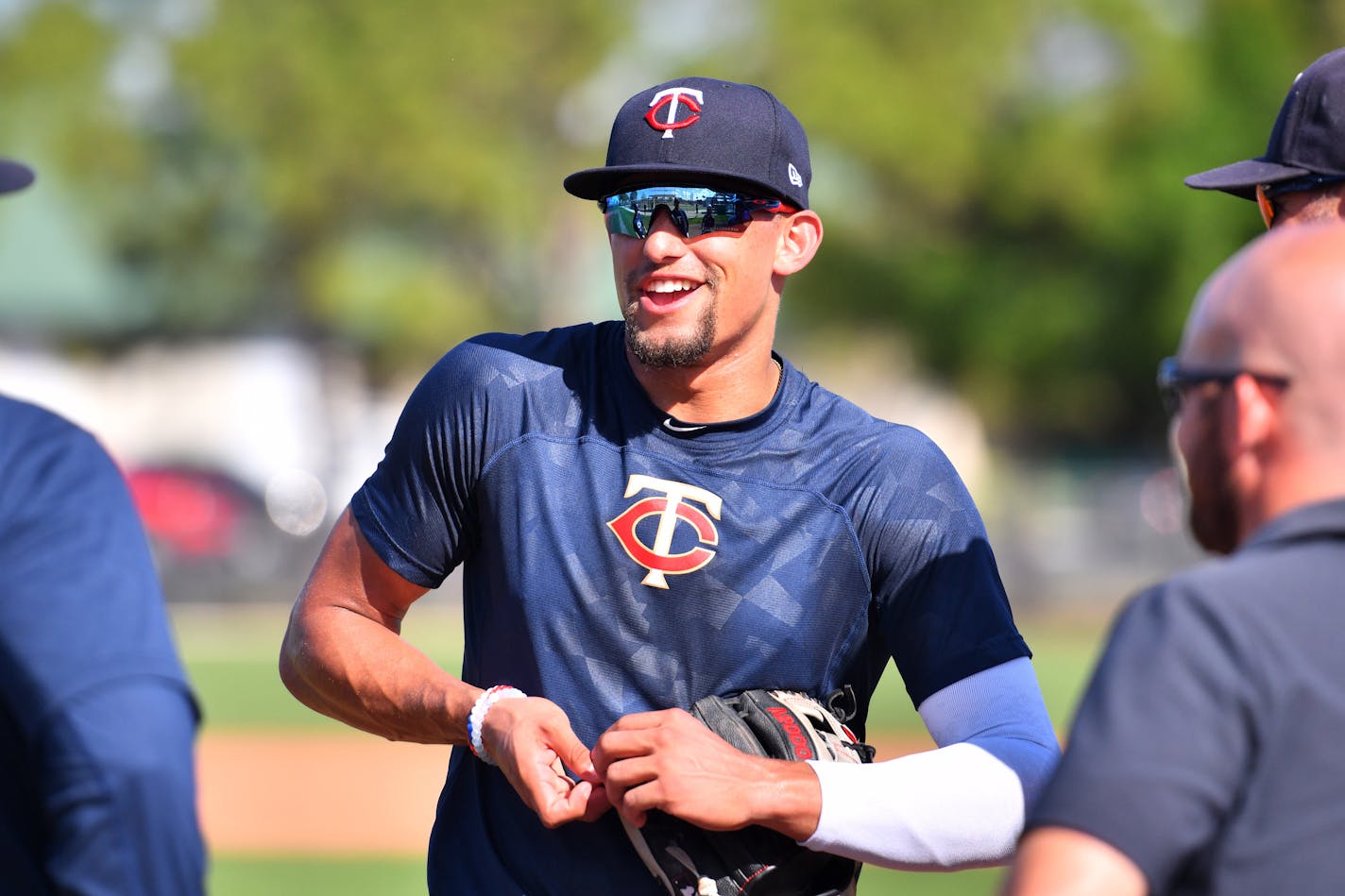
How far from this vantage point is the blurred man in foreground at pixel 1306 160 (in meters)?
3.58

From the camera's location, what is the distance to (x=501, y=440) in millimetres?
3375

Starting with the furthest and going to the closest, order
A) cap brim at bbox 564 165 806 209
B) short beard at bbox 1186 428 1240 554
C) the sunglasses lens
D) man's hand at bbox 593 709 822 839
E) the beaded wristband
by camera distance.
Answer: the sunglasses lens < cap brim at bbox 564 165 806 209 < the beaded wristband < man's hand at bbox 593 709 822 839 < short beard at bbox 1186 428 1240 554

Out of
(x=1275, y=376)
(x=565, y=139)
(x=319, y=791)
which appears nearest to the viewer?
(x=1275, y=376)

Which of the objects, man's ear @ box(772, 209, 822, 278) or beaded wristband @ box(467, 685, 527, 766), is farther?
man's ear @ box(772, 209, 822, 278)

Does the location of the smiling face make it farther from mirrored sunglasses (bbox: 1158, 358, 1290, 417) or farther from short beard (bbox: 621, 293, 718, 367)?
mirrored sunglasses (bbox: 1158, 358, 1290, 417)

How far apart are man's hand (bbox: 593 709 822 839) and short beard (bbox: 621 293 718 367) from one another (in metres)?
0.74

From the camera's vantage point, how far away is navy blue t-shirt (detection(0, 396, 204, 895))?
2166mm

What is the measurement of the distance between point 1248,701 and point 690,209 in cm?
178

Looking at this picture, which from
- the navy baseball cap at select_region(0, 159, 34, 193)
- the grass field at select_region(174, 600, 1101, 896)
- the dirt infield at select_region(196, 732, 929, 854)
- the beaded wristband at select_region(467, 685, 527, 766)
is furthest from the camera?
the dirt infield at select_region(196, 732, 929, 854)

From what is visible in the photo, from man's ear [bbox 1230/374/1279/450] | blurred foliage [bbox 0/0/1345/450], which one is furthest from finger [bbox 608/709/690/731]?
blurred foliage [bbox 0/0/1345/450]

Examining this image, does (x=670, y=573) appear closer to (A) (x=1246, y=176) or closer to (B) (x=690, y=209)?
(B) (x=690, y=209)

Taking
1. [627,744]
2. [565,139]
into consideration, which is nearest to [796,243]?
[627,744]

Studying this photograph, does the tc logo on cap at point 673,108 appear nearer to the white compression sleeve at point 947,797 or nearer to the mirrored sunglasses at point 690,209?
the mirrored sunglasses at point 690,209

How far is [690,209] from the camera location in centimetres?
344
